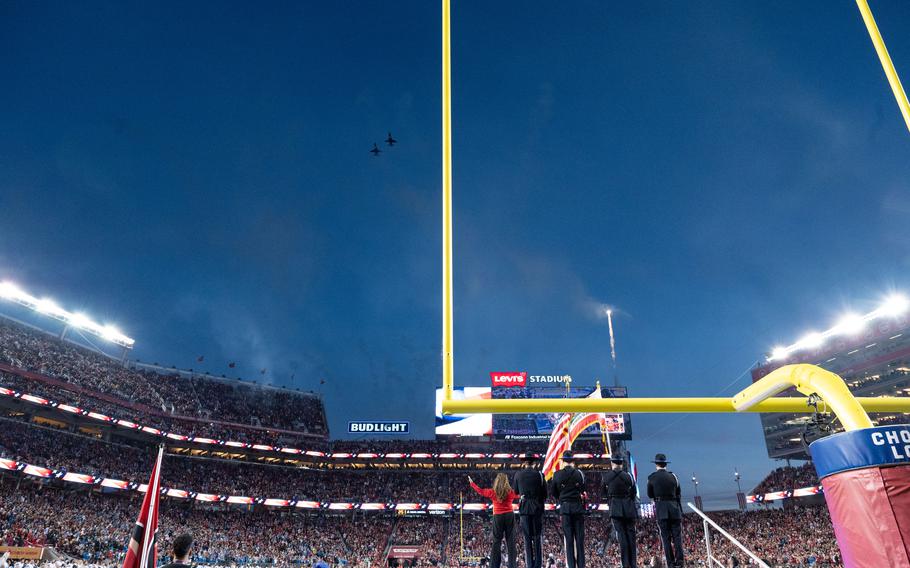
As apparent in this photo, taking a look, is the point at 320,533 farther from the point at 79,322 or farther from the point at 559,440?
the point at 559,440

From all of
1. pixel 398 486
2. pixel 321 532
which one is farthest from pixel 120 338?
pixel 398 486

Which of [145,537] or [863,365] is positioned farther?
[863,365]

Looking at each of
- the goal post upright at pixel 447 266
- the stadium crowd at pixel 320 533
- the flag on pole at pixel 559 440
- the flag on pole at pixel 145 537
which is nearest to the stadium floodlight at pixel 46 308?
the stadium crowd at pixel 320 533

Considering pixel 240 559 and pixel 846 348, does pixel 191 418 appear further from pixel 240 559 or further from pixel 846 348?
pixel 846 348

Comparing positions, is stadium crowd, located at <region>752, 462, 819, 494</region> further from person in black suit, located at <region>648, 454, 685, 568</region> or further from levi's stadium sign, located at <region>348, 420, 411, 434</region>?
person in black suit, located at <region>648, 454, 685, 568</region>

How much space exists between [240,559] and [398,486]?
1866 centimetres

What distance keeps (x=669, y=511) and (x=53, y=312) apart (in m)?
55.3

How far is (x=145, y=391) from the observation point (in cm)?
4725

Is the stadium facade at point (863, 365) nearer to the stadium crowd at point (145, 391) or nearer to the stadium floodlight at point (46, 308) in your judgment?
the stadium crowd at point (145, 391)

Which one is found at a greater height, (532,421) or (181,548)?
(532,421)

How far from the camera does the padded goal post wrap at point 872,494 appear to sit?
223 centimetres

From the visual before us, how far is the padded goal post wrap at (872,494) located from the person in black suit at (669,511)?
4962mm

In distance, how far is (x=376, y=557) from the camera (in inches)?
1607

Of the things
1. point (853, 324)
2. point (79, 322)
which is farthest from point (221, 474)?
point (853, 324)
